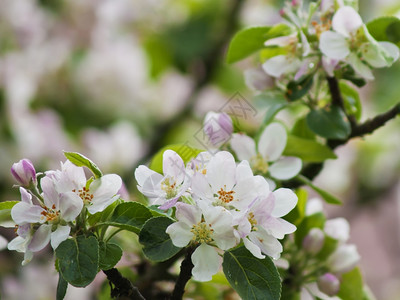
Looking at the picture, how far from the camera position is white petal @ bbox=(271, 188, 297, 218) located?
0.54 meters

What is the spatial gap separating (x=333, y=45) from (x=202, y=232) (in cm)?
26

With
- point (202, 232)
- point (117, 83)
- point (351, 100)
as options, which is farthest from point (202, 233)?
point (117, 83)

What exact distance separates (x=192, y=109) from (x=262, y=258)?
1240mm

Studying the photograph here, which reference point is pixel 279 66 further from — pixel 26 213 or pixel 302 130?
pixel 26 213

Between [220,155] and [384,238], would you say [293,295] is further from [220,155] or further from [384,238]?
[384,238]

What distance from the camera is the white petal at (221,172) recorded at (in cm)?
55

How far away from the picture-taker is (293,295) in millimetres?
734

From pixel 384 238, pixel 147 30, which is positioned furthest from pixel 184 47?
pixel 384 238

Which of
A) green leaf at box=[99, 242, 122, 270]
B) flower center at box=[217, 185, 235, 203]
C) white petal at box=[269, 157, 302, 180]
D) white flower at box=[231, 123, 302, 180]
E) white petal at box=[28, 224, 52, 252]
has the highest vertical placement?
white petal at box=[28, 224, 52, 252]

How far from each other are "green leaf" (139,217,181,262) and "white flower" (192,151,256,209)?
0.04 metres

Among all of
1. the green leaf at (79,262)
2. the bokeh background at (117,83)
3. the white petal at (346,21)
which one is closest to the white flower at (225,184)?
the green leaf at (79,262)

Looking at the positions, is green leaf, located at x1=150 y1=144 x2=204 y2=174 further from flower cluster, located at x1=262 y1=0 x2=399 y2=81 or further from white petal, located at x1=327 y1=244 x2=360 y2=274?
white petal, located at x1=327 y1=244 x2=360 y2=274

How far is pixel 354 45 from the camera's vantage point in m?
0.66

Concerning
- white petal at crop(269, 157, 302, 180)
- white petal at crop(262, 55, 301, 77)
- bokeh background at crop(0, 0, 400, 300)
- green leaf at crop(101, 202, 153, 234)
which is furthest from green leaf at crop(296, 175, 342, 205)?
bokeh background at crop(0, 0, 400, 300)
